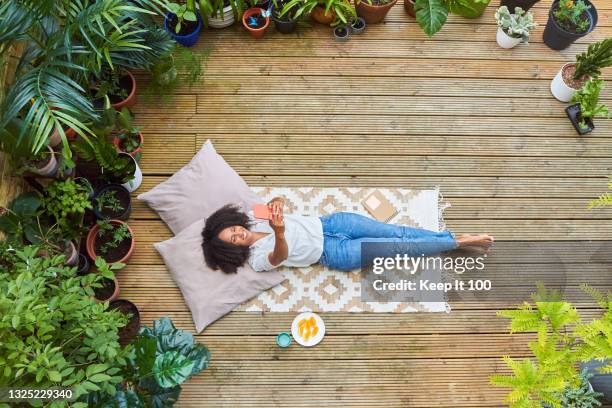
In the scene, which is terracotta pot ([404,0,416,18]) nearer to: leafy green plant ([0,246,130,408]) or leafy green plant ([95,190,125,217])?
leafy green plant ([95,190,125,217])

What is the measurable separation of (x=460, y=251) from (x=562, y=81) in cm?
135

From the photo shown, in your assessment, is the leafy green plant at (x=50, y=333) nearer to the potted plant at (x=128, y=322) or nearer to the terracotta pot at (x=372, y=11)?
the potted plant at (x=128, y=322)

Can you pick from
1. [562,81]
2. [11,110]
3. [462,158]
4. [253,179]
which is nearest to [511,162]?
[462,158]

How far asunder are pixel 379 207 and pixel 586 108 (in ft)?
4.84

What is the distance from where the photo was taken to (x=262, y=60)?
3479 mm

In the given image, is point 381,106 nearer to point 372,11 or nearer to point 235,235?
point 372,11

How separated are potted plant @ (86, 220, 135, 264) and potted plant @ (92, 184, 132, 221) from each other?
0.19 ft

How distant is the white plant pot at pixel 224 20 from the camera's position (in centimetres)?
342

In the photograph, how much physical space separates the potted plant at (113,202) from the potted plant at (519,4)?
285cm

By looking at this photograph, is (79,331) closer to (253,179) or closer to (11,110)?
(11,110)

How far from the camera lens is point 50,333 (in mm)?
1969

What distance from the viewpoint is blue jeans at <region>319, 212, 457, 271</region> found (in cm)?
294

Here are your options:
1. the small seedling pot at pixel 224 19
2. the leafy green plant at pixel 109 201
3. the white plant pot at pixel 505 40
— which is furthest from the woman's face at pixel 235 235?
the white plant pot at pixel 505 40

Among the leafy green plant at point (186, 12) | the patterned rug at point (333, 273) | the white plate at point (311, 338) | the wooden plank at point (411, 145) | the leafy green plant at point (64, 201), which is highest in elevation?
the leafy green plant at point (186, 12)
